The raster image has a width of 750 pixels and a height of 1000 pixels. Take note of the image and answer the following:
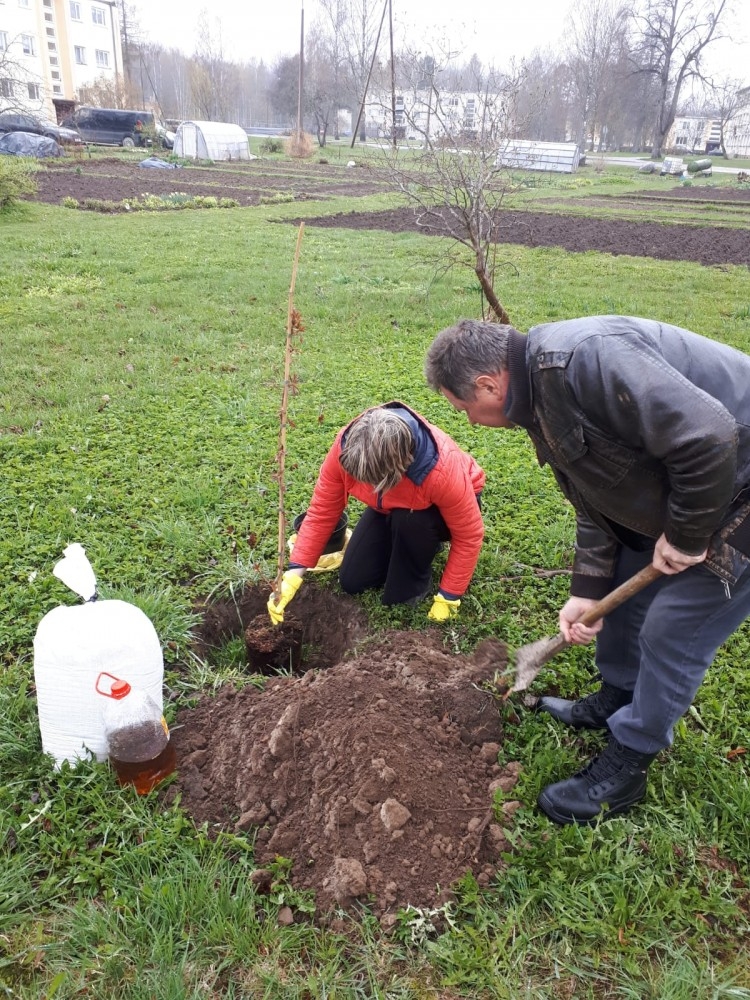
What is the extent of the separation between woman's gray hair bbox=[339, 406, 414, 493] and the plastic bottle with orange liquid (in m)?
1.06

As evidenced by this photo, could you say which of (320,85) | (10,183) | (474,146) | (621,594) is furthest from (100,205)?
(320,85)

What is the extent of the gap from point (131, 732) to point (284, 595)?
952 millimetres

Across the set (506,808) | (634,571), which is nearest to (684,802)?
(506,808)

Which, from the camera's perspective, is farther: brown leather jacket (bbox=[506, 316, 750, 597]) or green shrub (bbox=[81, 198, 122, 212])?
green shrub (bbox=[81, 198, 122, 212])

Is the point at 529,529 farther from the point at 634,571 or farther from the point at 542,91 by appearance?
the point at 542,91

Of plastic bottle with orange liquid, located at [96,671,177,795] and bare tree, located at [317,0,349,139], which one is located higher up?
bare tree, located at [317,0,349,139]

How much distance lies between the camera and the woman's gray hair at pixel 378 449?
251 cm

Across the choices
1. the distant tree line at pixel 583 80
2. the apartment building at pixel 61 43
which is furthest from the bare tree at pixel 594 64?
the apartment building at pixel 61 43

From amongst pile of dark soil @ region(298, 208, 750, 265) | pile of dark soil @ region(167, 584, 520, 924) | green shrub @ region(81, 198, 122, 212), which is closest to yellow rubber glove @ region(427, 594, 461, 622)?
pile of dark soil @ region(167, 584, 520, 924)

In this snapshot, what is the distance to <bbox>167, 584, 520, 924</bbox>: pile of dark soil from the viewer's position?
204 cm

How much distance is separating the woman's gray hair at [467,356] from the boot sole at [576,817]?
133 cm

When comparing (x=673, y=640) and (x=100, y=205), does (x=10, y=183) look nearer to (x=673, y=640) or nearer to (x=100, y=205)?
(x=100, y=205)

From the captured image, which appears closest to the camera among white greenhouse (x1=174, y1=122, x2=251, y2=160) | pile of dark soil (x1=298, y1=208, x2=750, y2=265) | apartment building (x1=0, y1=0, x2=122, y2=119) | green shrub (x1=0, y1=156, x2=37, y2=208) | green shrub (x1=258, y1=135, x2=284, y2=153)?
pile of dark soil (x1=298, y1=208, x2=750, y2=265)

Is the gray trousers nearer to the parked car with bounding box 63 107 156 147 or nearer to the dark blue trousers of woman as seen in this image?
the dark blue trousers of woman
